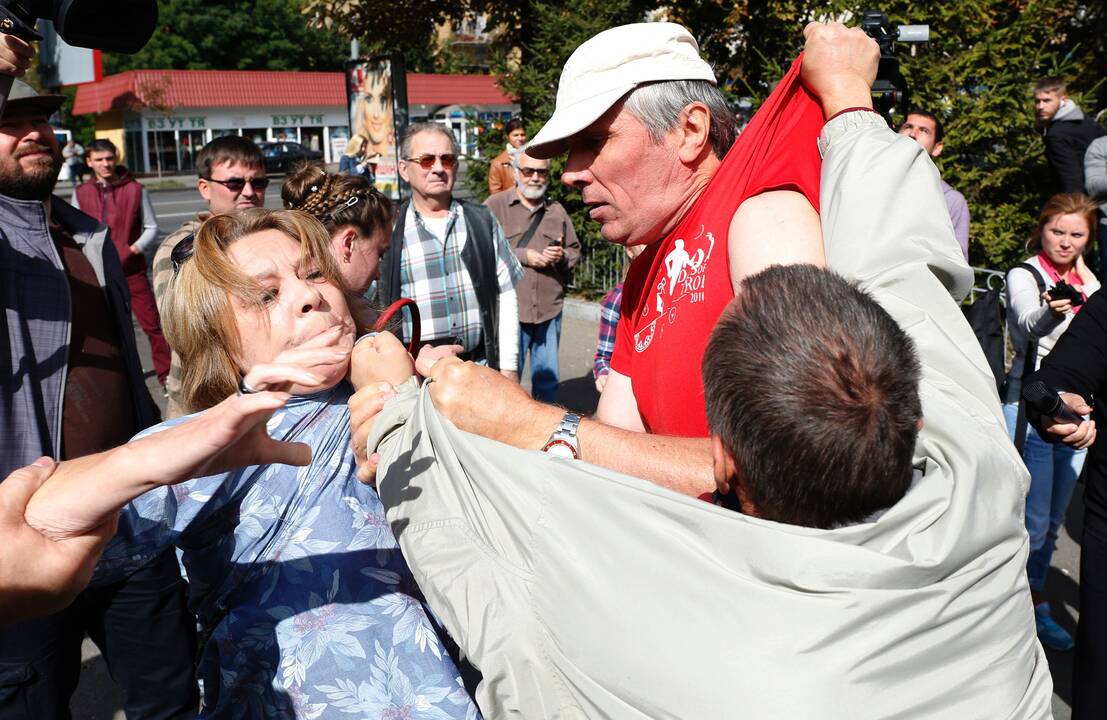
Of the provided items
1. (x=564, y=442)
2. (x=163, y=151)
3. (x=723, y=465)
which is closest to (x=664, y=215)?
(x=564, y=442)

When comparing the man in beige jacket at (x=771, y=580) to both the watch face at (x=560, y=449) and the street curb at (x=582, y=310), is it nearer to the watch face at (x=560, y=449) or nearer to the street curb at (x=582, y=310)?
the watch face at (x=560, y=449)

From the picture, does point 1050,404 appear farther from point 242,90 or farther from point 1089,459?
point 242,90

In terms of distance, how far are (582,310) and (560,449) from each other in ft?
28.7

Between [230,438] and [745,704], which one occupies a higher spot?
[230,438]

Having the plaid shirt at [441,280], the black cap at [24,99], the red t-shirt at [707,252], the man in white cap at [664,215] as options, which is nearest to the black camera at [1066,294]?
the plaid shirt at [441,280]

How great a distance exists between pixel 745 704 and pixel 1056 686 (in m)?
3.29

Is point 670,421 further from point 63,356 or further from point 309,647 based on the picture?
point 63,356

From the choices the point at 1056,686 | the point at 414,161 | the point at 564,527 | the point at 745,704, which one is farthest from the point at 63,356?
the point at 1056,686

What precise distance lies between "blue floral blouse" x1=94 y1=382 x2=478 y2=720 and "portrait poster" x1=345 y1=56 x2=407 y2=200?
22.6 feet

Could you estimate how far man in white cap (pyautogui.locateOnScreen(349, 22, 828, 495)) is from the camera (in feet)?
5.26

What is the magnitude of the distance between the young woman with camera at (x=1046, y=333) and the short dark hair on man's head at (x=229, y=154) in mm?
3814

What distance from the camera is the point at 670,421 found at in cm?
184

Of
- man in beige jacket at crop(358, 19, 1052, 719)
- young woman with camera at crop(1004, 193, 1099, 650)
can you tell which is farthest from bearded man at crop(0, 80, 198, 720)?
young woman with camera at crop(1004, 193, 1099, 650)

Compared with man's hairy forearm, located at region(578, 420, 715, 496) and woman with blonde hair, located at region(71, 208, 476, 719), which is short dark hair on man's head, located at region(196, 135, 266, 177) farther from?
man's hairy forearm, located at region(578, 420, 715, 496)
